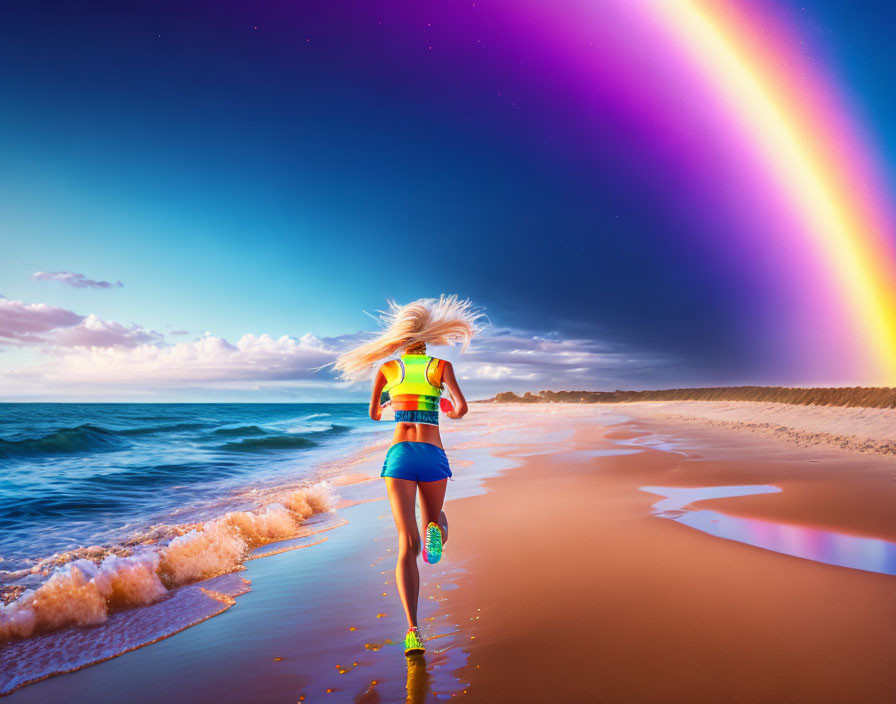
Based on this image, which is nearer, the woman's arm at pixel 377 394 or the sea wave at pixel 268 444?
the woman's arm at pixel 377 394

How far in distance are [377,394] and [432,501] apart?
0.97m

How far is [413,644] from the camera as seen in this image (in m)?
3.38

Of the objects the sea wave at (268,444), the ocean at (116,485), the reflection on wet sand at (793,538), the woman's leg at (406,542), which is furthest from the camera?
the sea wave at (268,444)

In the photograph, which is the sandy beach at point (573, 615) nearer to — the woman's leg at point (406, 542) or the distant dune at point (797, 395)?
the woman's leg at point (406, 542)

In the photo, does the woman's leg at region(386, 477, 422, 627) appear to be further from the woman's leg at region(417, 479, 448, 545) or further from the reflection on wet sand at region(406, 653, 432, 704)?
the reflection on wet sand at region(406, 653, 432, 704)

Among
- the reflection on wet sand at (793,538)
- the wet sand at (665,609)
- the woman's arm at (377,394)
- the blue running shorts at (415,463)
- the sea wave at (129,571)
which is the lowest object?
the sea wave at (129,571)

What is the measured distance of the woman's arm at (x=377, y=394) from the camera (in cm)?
410

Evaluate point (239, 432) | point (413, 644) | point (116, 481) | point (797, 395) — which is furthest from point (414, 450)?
point (797, 395)

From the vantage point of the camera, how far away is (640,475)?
35.0ft

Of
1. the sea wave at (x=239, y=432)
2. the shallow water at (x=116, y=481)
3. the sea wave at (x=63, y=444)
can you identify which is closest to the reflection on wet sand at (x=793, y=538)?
the shallow water at (x=116, y=481)

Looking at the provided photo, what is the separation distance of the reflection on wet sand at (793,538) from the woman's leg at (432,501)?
3.91m

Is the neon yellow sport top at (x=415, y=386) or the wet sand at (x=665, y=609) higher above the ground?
the neon yellow sport top at (x=415, y=386)

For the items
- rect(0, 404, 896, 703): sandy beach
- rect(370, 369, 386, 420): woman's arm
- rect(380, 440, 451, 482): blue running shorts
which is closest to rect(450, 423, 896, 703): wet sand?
rect(0, 404, 896, 703): sandy beach

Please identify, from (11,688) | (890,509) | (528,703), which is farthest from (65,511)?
(890,509)
